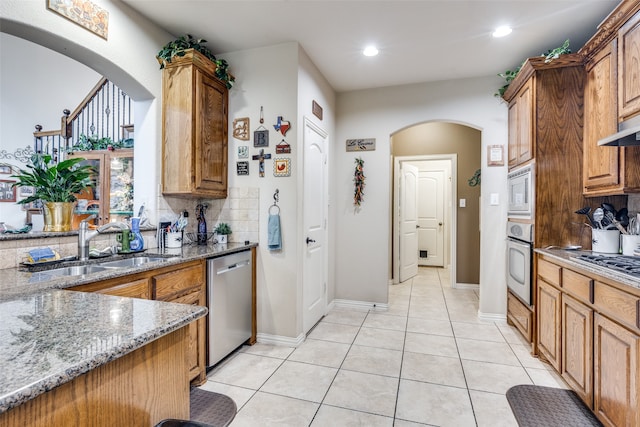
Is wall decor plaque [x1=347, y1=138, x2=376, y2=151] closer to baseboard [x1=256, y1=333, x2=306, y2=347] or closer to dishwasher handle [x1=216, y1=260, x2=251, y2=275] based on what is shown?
dishwasher handle [x1=216, y1=260, x2=251, y2=275]

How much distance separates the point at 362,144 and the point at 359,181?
46 centimetres

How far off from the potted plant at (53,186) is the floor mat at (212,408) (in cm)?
136

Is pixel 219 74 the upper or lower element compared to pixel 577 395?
upper

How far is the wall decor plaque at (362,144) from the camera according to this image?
3.91 metres

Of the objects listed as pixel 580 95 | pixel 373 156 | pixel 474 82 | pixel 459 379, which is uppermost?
pixel 474 82

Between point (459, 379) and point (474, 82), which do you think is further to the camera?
point (474, 82)

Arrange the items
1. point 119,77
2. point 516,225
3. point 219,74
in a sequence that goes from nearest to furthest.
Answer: point 119,77 → point 219,74 → point 516,225

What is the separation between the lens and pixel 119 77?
2.43 metres

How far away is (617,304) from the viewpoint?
5.24 feet

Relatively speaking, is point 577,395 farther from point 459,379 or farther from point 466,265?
point 466,265

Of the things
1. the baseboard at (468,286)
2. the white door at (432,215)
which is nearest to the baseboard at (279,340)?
the baseboard at (468,286)

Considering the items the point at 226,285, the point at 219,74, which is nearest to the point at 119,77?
the point at 219,74

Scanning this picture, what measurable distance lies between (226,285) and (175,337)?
5.09 feet

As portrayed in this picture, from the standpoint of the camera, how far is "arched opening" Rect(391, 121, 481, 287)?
4.88 m
